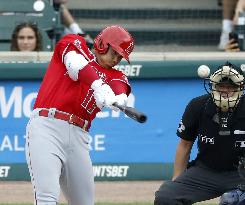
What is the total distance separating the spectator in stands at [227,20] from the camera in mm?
11430

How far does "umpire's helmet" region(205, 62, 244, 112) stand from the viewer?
6.08 meters

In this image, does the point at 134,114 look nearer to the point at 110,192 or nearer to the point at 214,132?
the point at 214,132

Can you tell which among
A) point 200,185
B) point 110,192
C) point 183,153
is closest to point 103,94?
point 183,153

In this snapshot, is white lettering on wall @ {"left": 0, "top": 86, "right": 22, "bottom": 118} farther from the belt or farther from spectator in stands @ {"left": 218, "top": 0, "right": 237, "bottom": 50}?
spectator in stands @ {"left": 218, "top": 0, "right": 237, "bottom": 50}

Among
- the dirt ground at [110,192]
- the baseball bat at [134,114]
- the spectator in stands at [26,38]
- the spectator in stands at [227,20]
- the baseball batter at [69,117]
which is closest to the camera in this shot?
the baseball bat at [134,114]

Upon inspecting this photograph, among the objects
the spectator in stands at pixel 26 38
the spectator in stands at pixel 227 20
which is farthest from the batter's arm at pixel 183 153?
the spectator in stands at pixel 227 20

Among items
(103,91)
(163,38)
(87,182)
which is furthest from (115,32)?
(163,38)

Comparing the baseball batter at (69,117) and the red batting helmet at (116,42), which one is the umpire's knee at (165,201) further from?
the red batting helmet at (116,42)

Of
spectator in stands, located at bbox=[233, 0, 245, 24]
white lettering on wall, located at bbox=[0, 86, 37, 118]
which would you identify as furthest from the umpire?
spectator in stands, located at bbox=[233, 0, 245, 24]

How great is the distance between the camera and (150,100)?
9000mm

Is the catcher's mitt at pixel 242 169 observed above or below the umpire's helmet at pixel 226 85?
below

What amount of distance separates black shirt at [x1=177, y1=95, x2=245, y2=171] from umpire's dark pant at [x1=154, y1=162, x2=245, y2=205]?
0.07 metres

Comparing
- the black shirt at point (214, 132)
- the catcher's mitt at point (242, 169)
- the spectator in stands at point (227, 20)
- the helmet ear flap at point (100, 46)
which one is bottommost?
the catcher's mitt at point (242, 169)

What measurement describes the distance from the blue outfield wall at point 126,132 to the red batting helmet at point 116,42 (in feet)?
10.4
